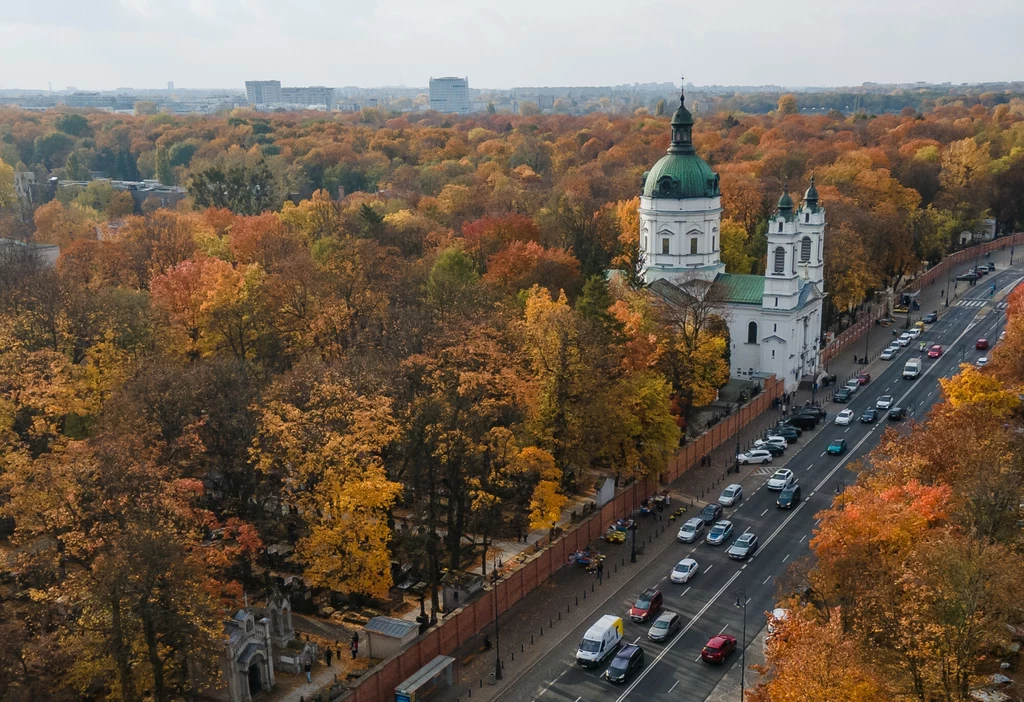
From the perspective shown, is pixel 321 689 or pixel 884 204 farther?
pixel 884 204

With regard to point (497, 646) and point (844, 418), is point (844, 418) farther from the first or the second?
point (497, 646)

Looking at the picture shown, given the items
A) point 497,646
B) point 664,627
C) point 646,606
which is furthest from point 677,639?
point 497,646

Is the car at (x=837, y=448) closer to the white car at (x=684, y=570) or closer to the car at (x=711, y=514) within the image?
the car at (x=711, y=514)

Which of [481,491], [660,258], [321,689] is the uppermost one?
[660,258]

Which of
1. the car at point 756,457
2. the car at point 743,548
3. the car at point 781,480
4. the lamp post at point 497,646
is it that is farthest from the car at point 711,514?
the lamp post at point 497,646

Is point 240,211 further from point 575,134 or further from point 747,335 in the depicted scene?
point 575,134

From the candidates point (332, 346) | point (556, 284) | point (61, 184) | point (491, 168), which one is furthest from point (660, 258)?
point (61, 184)
